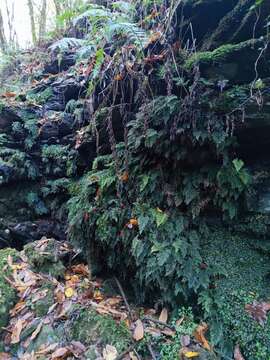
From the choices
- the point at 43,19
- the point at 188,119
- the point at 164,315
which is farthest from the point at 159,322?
the point at 43,19

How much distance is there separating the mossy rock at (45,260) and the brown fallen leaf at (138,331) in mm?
1454

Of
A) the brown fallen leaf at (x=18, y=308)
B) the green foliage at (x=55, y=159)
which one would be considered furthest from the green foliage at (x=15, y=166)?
the brown fallen leaf at (x=18, y=308)

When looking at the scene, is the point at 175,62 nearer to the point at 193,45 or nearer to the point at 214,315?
the point at 193,45

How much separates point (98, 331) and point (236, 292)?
1509mm

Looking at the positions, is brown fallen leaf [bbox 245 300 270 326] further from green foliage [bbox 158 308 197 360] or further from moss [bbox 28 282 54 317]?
moss [bbox 28 282 54 317]

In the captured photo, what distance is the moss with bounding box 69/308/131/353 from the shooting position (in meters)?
2.83

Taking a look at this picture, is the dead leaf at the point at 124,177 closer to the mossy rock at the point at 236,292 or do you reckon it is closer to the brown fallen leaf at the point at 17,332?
the mossy rock at the point at 236,292

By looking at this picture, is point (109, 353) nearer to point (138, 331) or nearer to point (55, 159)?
point (138, 331)

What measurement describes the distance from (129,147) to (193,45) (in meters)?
1.48

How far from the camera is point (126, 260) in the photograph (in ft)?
12.5

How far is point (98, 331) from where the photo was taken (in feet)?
9.62

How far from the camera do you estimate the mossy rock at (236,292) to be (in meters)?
2.87

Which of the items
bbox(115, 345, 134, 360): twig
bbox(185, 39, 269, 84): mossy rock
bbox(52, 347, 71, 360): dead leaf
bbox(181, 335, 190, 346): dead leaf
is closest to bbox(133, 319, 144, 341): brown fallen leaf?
bbox(115, 345, 134, 360): twig

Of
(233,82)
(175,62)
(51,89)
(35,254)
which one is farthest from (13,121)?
(233,82)
